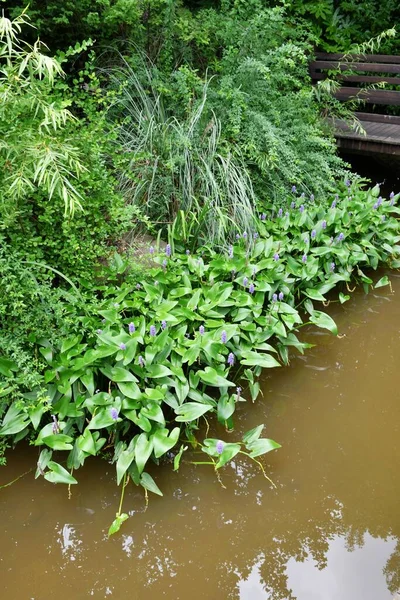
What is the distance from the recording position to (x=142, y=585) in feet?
5.84

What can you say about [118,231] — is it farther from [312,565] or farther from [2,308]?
[312,565]

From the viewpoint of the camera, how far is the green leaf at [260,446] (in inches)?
82.7

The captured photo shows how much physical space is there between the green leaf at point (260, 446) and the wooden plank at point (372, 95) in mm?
3819

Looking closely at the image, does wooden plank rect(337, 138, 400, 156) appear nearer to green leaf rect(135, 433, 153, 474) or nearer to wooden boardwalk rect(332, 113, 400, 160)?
wooden boardwalk rect(332, 113, 400, 160)

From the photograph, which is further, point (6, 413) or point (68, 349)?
point (68, 349)

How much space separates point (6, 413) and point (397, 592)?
164 cm

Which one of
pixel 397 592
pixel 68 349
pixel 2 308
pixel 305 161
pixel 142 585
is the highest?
pixel 305 161

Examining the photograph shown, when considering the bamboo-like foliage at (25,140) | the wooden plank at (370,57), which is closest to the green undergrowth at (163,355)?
the bamboo-like foliage at (25,140)

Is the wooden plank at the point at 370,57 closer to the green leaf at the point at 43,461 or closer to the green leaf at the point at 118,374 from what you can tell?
the green leaf at the point at 118,374

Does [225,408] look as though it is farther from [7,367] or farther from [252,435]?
[7,367]

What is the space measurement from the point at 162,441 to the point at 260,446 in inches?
17.3

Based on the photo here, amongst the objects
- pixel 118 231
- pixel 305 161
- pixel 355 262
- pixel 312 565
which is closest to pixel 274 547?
pixel 312 565

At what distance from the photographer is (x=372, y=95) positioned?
4.98m

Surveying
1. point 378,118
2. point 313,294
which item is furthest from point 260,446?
point 378,118
